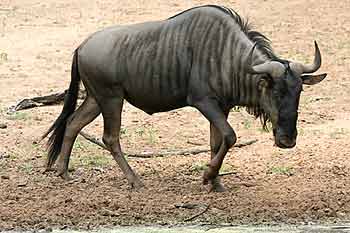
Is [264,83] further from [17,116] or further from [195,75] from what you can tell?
[17,116]

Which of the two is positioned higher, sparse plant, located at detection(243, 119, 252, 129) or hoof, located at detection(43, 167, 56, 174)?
hoof, located at detection(43, 167, 56, 174)

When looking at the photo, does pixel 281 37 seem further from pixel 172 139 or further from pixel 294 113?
pixel 294 113

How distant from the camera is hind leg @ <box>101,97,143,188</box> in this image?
8039 mm

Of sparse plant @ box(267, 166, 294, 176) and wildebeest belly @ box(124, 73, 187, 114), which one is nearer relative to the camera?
wildebeest belly @ box(124, 73, 187, 114)

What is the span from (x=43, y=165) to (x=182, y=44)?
1.98 m

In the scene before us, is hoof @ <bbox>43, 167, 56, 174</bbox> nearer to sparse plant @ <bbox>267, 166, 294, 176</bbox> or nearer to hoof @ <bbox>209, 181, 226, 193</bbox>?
hoof @ <bbox>209, 181, 226, 193</bbox>

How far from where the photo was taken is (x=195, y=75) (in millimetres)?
7738

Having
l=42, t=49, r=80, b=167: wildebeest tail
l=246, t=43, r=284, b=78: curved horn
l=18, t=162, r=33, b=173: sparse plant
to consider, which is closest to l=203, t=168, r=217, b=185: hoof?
l=246, t=43, r=284, b=78: curved horn

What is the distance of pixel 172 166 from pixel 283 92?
1813 millimetres

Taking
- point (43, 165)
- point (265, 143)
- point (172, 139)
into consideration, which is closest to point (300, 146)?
point (265, 143)

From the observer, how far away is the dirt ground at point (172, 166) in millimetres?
7383

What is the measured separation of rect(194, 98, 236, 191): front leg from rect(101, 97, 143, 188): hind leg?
0.64 metres

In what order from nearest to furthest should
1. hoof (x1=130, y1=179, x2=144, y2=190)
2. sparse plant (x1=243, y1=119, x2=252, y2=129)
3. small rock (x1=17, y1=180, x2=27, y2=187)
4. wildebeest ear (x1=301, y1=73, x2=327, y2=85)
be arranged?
wildebeest ear (x1=301, y1=73, x2=327, y2=85)
hoof (x1=130, y1=179, x2=144, y2=190)
small rock (x1=17, y1=180, x2=27, y2=187)
sparse plant (x1=243, y1=119, x2=252, y2=129)

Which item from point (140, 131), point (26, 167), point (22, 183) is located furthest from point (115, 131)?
point (140, 131)
